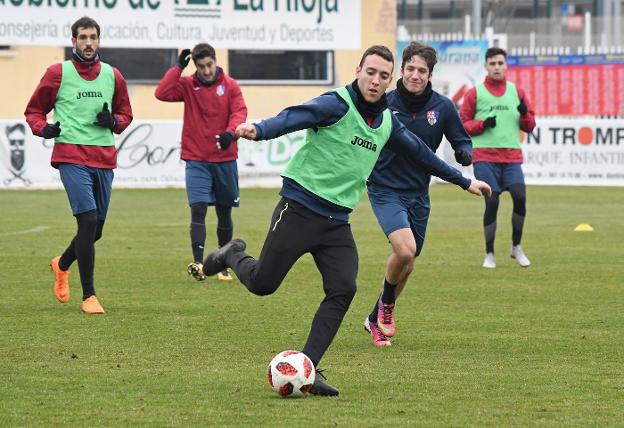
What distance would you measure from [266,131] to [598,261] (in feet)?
29.4

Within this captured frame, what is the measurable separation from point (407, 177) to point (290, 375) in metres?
2.81

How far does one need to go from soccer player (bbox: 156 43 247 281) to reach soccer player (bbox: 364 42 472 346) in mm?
3609

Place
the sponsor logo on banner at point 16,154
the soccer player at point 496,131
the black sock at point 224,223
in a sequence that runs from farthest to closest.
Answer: the sponsor logo on banner at point 16,154 < the soccer player at point 496,131 < the black sock at point 224,223

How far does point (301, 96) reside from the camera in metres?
34.5

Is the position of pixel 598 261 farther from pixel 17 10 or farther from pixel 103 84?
pixel 17 10

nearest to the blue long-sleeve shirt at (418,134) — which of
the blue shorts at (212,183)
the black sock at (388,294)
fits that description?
Result: the black sock at (388,294)

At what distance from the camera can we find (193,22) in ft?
107

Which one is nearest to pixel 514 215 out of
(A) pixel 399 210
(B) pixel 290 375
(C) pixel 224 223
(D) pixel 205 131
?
(C) pixel 224 223

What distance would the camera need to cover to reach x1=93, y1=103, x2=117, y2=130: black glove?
35.4 feet

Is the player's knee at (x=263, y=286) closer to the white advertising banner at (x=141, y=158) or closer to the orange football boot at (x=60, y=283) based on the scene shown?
the orange football boot at (x=60, y=283)

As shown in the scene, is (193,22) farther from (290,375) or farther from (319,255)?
(290,375)

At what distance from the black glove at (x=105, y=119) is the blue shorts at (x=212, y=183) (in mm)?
2732

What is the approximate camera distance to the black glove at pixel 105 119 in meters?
10.8

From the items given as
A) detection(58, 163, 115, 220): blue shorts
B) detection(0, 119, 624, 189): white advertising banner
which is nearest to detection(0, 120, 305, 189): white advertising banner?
detection(0, 119, 624, 189): white advertising banner
